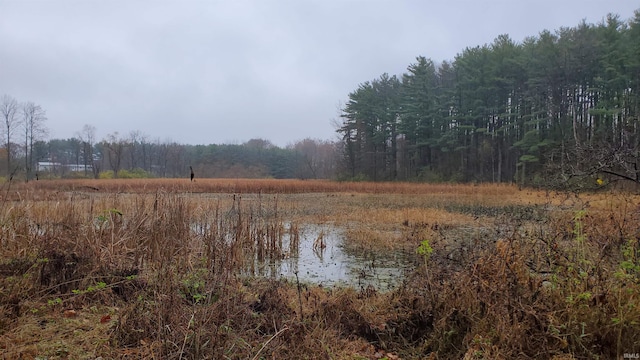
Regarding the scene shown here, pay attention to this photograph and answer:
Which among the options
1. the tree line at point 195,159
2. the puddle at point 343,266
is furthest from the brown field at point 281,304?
the tree line at point 195,159

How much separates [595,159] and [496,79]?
30.1 meters

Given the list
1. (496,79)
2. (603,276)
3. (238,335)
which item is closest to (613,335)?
(603,276)

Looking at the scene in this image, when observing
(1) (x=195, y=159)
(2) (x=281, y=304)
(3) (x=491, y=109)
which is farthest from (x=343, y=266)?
(1) (x=195, y=159)

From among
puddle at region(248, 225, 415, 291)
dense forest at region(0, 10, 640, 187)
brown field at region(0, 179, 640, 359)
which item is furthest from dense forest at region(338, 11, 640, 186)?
brown field at region(0, 179, 640, 359)

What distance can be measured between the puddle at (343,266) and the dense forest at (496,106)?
50.2 feet

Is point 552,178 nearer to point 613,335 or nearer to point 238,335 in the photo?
point 613,335

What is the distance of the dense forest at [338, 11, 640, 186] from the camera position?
2491 centimetres

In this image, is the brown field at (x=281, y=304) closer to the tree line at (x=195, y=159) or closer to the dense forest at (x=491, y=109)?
the dense forest at (x=491, y=109)

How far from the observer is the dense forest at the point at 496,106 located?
2491 cm

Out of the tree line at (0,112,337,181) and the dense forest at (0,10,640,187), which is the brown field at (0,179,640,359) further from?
the tree line at (0,112,337,181)

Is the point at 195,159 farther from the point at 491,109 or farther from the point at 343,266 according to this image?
the point at 343,266

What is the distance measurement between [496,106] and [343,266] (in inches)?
1263

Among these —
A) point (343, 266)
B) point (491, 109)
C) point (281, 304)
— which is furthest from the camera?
point (491, 109)

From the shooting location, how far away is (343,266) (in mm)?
6715
